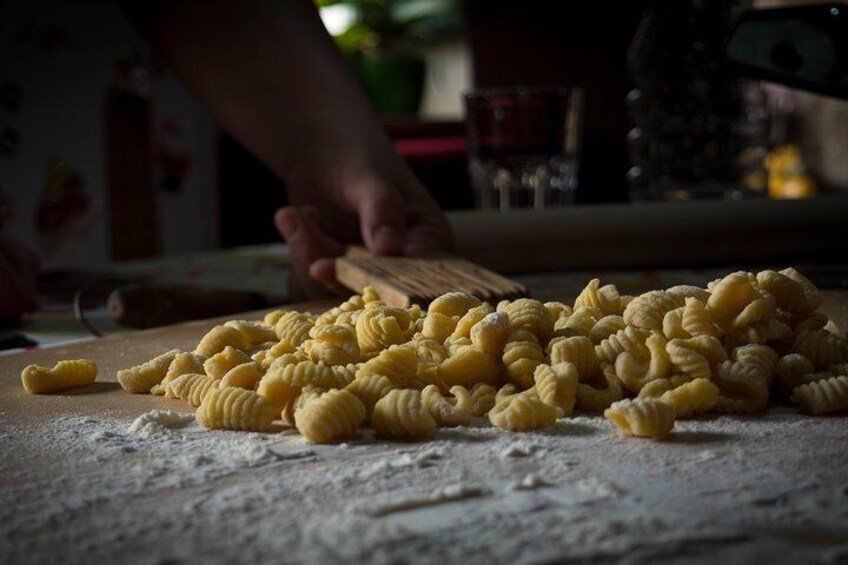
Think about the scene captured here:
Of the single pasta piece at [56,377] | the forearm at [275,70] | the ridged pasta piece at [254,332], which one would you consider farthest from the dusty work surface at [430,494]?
the forearm at [275,70]

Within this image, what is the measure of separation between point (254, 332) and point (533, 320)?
313mm

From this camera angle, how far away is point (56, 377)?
1013 mm

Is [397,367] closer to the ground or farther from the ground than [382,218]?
closer to the ground

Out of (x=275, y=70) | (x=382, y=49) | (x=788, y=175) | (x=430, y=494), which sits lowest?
(x=430, y=494)

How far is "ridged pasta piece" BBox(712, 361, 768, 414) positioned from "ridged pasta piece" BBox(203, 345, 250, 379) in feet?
1.34

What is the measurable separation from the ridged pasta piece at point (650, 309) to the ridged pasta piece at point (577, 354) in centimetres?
6

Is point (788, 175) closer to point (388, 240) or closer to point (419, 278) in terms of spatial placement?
point (388, 240)

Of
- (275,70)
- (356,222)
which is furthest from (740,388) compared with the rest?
(275,70)

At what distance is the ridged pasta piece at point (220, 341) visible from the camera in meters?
1.07

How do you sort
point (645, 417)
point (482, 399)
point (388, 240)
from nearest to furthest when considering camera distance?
point (645, 417), point (482, 399), point (388, 240)

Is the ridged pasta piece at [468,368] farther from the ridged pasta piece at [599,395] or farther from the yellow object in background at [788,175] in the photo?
the yellow object in background at [788,175]

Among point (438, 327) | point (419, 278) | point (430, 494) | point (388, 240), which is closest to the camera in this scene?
point (430, 494)

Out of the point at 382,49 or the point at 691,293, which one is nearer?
the point at 691,293

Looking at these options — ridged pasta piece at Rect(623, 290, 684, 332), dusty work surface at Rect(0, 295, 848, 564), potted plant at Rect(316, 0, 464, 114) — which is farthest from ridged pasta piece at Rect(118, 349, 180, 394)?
potted plant at Rect(316, 0, 464, 114)
